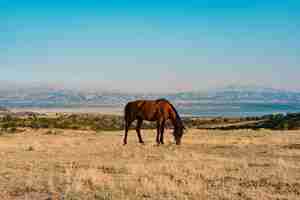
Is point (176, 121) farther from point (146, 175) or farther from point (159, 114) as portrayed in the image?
point (146, 175)

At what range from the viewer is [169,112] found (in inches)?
1069

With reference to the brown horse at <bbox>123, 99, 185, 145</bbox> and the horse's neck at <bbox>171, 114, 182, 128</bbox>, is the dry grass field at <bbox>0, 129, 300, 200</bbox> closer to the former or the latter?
Answer: the brown horse at <bbox>123, 99, 185, 145</bbox>

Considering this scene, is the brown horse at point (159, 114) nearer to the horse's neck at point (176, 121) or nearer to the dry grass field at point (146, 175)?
the horse's neck at point (176, 121)

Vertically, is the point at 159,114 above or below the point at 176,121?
above

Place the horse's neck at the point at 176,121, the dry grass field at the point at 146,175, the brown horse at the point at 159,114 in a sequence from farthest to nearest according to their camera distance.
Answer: the horse's neck at the point at 176,121
the brown horse at the point at 159,114
the dry grass field at the point at 146,175

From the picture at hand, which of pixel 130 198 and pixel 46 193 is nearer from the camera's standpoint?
pixel 130 198

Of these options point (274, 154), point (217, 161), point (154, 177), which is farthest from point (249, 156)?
point (154, 177)

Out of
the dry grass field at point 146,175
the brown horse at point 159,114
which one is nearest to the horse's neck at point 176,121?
the brown horse at point 159,114

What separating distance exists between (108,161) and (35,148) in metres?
6.81

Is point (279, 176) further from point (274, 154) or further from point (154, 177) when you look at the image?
point (274, 154)

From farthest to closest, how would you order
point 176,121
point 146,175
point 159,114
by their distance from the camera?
point 176,121, point 159,114, point 146,175

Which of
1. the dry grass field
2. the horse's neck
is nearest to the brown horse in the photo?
the horse's neck

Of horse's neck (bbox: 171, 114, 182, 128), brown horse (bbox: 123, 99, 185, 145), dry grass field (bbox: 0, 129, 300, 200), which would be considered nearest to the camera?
dry grass field (bbox: 0, 129, 300, 200)

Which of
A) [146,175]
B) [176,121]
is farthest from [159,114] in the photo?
[146,175]
